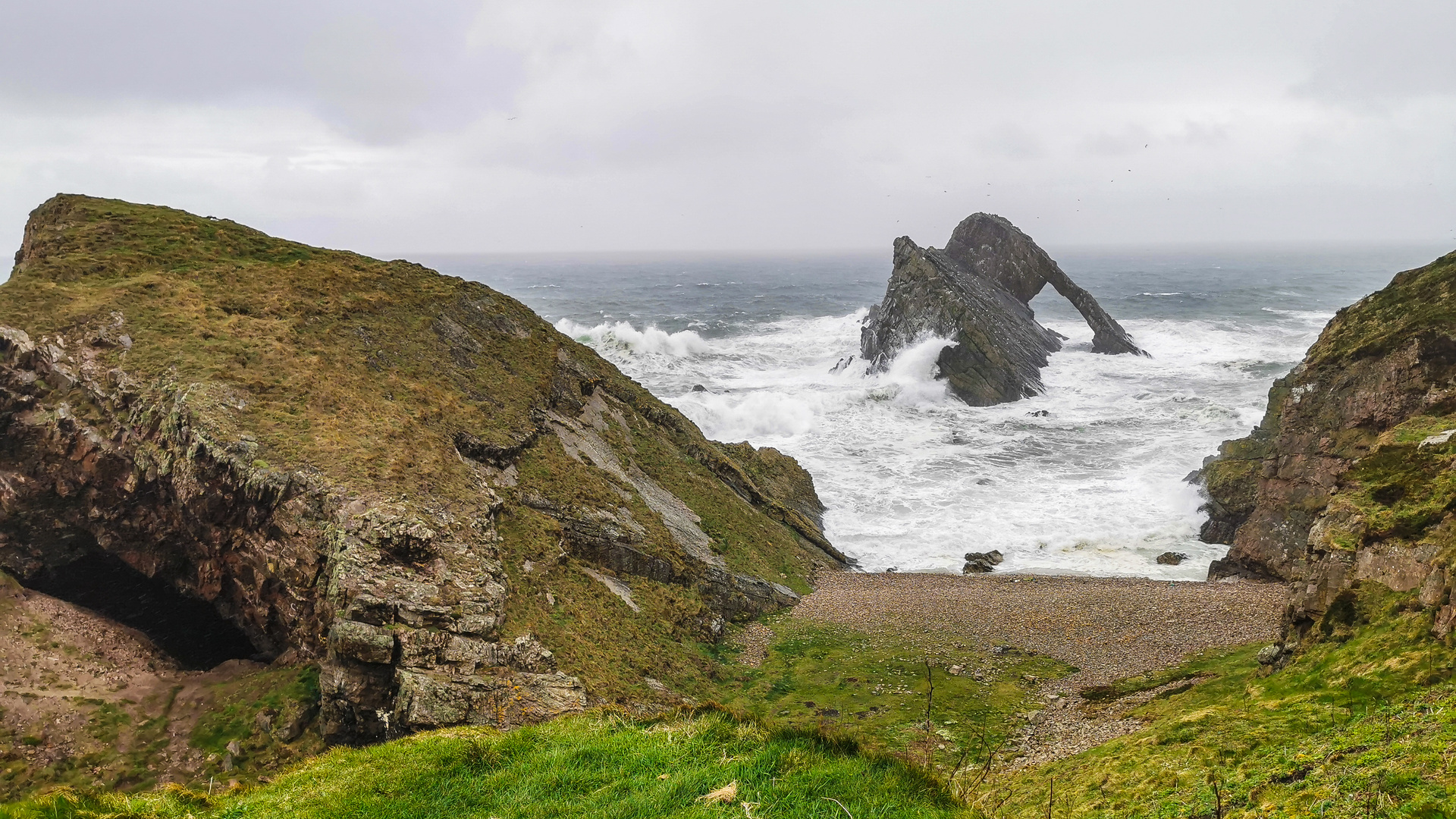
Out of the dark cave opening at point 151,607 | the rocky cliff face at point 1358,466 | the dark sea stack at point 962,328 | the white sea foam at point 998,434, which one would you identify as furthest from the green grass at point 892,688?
the dark sea stack at point 962,328

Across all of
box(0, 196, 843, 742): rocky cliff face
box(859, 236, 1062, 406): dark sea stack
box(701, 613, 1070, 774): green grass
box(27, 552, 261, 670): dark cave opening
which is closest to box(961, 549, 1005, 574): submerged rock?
box(0, 196, 843, 742): rocky cliff face

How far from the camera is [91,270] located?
24.5 m

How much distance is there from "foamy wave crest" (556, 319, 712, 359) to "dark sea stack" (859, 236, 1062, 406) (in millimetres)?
20954

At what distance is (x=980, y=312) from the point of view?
67.8m

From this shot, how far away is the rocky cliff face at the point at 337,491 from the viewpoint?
15.9 meters

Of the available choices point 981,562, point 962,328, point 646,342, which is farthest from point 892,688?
point 646,342

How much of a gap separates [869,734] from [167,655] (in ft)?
58.0

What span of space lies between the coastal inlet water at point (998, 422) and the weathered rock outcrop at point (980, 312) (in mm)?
1976

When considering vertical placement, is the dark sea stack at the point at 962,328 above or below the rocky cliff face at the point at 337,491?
above

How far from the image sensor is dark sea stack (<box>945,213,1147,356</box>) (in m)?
79.6

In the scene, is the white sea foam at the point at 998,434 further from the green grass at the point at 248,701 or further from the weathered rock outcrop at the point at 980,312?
the green grass at the point at 248,701

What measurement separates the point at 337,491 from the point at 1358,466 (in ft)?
81.6

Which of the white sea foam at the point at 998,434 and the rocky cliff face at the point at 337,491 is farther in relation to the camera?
the white sea foam at the point at 998,434

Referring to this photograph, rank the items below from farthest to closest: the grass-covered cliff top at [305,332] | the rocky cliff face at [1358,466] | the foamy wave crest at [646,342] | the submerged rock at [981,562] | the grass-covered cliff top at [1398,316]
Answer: the foamy wave crest at [646,342], the submerged rock at [981,562], the grass-covered cliff top at [1398,316], the grass-covered cliff top at [305,332], the rocky cliff face at [1358,466]
